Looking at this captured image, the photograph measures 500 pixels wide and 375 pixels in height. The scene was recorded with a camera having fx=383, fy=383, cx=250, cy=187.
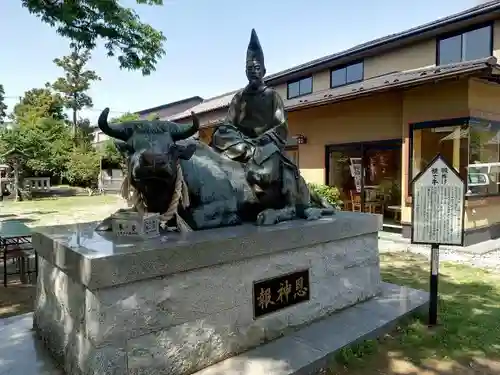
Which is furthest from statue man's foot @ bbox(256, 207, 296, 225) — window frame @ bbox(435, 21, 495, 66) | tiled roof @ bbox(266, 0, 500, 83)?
window frame @ bbox(435, 21, 495, 66)

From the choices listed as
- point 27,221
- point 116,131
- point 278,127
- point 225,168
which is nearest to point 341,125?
point 278,127

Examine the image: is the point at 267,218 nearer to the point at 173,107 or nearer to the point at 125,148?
the point at 125,148

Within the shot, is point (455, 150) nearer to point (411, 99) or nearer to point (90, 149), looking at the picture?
point (411, 99)

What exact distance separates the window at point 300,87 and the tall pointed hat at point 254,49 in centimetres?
1234

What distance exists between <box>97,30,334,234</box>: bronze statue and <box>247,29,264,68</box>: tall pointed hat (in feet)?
0.03

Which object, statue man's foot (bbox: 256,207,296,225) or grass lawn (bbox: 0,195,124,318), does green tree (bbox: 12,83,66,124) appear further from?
statue man's foot (bbox: 256,207,296,225)

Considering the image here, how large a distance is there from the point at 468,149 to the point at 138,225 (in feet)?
27.1

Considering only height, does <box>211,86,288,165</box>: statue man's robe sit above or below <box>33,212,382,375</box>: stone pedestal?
above

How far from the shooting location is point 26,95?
108 ft

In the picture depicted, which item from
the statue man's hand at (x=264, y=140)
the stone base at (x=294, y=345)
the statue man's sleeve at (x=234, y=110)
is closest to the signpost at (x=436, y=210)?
the stone base at (x=294, y=345)

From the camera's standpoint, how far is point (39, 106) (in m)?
31.2

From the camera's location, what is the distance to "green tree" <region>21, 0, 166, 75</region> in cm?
681

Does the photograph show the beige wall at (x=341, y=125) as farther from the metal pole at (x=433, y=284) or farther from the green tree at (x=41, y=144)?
the green tree at (x=41, y=144)

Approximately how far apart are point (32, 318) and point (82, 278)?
76.6 inches
